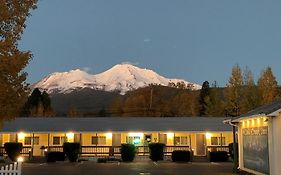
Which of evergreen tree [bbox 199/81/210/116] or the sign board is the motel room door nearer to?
the sign board

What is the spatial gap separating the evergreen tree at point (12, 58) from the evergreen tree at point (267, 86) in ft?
161

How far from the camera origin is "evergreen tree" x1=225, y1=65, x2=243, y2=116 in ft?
201

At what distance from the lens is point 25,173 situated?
78.5ft

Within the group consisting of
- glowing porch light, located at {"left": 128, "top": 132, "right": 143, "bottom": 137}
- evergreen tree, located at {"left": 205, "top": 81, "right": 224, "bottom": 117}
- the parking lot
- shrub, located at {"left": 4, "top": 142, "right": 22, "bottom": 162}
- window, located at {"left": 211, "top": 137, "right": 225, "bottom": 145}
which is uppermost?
evergreen tree, located at {"left": 205, "top": 81, "right": 224, "bottom": 117}

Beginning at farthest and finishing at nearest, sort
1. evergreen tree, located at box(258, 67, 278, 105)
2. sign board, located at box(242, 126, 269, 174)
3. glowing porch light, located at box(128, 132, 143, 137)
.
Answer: evergreen tree, located at box(258, 67, 278, 105) < glowing porch light, located at box(128, 132, 143, 137) < sign board, located at box(242, 126, 269, 174)

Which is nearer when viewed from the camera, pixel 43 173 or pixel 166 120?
pixel 43 173

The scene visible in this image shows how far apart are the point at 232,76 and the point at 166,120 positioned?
2126 cm

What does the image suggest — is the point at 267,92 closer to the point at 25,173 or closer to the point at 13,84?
the point at 25,173

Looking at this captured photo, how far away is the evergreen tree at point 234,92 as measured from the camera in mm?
61406

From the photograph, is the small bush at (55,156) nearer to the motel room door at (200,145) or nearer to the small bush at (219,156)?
the small bush at (219,156)

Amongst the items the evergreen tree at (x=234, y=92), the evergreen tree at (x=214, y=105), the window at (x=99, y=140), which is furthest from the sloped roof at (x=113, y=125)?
the evergreen tree at (x=214, y=105)

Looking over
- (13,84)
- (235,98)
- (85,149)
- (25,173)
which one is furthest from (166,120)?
(13,84)

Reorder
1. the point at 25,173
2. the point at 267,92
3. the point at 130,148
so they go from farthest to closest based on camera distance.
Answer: the point at 267,92 < the point at 130,148 < the point at 25,173

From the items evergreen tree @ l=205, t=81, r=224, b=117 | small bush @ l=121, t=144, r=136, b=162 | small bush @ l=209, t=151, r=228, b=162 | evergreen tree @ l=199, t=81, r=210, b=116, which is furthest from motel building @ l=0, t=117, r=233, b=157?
evergreen tree @ l=199, t=81, r=210, b=116
